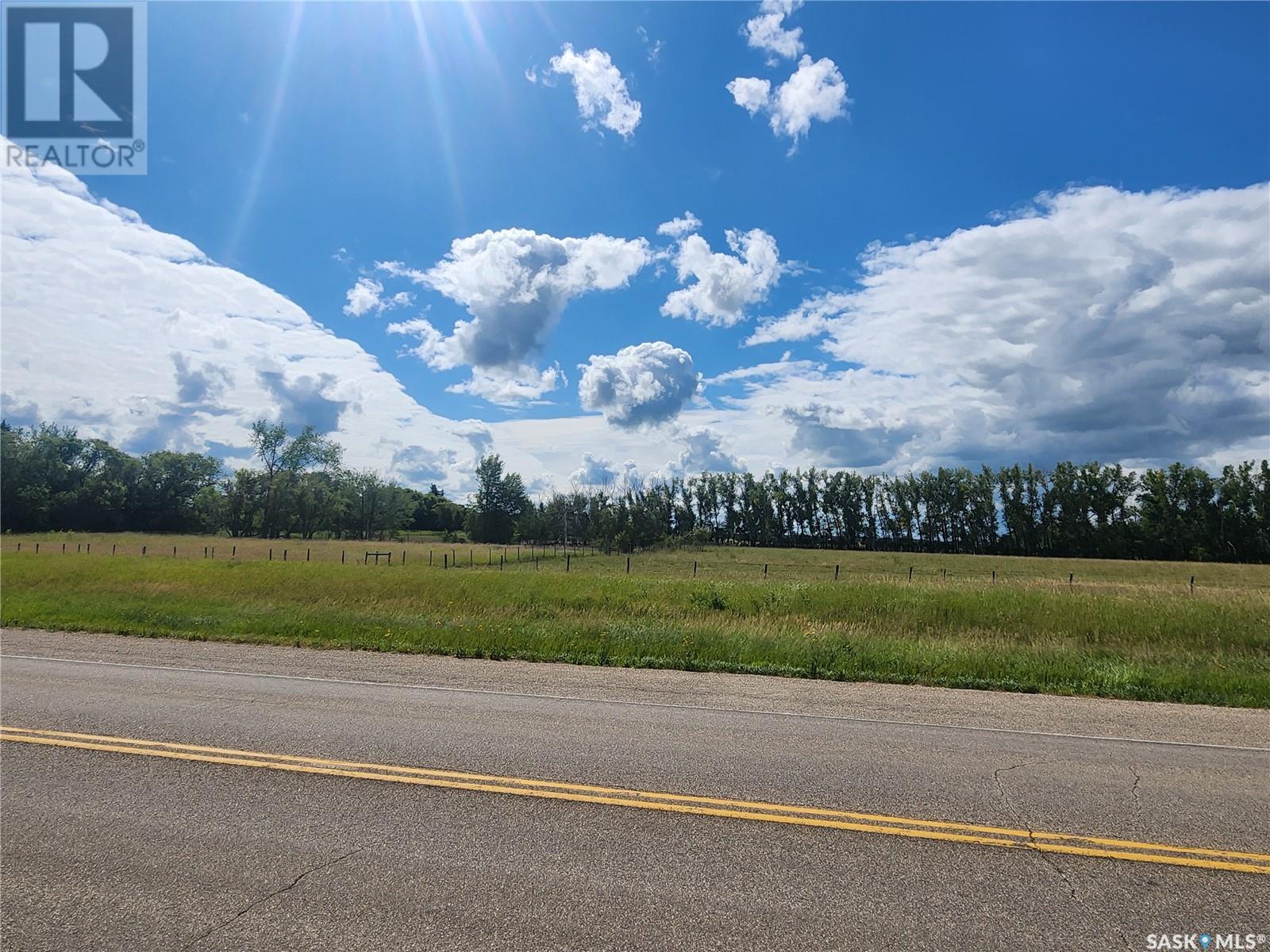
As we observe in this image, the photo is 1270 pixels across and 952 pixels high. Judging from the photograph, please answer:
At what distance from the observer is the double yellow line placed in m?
4.74

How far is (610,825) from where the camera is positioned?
16.6 ft

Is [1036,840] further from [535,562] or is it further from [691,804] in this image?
[535,562]

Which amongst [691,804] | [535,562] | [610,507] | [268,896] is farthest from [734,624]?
[610,507]

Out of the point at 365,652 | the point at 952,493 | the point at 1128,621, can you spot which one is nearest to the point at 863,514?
the point at 952,493

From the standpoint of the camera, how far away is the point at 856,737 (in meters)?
7.47

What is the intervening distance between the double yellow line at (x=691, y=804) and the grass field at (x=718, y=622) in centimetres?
639

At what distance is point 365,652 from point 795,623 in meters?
10.1

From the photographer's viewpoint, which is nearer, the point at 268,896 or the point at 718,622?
the point at 268,896

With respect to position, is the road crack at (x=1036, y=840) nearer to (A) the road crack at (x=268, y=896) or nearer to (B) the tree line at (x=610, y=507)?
(A) the road crack at (x=268, y=896)

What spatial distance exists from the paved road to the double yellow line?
0.03m

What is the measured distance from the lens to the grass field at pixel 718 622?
1177 cm

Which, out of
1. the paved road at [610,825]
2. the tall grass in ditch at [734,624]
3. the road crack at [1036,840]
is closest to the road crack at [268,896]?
the paved road at [610,825]

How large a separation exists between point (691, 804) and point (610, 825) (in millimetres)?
751

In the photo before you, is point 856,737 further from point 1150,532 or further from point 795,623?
point 1150,532
